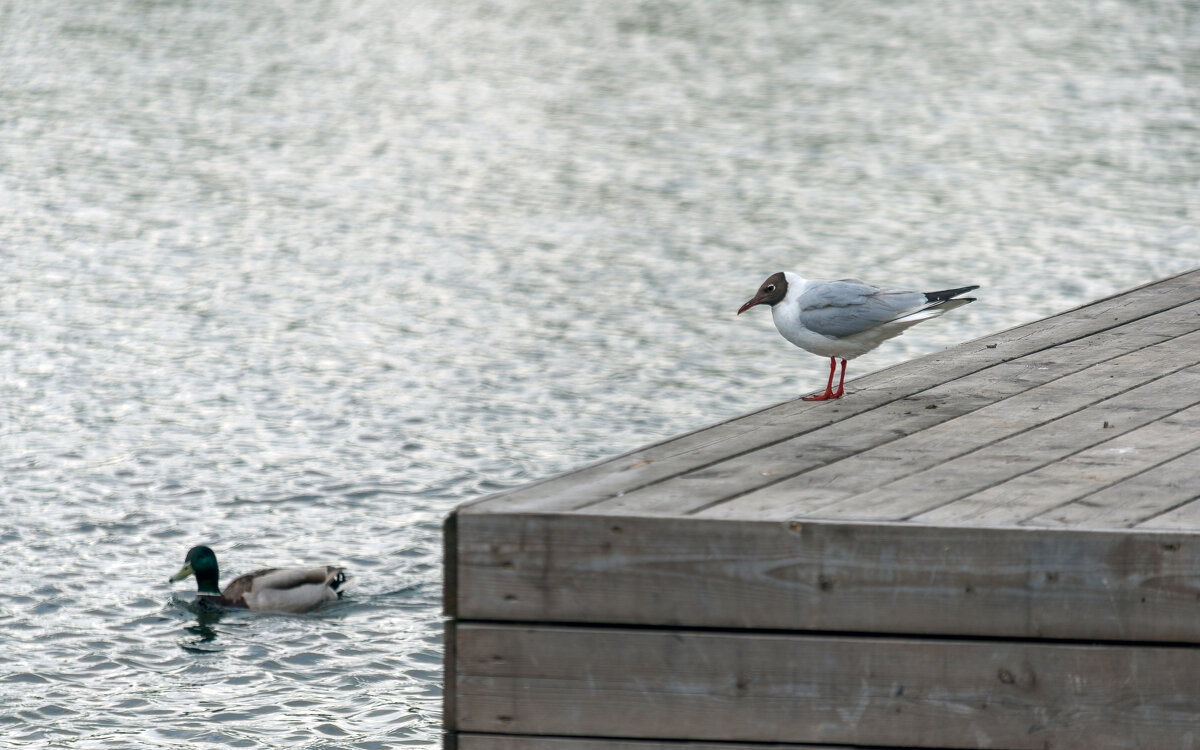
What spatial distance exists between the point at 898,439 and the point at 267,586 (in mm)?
5381

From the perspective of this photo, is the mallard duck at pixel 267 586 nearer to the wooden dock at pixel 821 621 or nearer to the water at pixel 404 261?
the water at pixel 404 261

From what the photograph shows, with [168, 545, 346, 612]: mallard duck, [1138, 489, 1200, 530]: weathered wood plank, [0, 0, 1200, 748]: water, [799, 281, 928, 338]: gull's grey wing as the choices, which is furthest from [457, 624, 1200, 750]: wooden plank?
[168, 545, 346, 612]: mallard duck

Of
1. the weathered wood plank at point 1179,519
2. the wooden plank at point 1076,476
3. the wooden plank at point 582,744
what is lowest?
the wooden plank at point 582,744

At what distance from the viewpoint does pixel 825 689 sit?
3.98m

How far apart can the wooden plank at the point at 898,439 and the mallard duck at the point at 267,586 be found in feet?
15.4

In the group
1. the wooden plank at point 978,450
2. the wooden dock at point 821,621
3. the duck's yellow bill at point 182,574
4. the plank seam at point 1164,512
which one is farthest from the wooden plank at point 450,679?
the duck's yellow bill at point 182,574

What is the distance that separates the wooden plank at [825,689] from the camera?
392 centimetres

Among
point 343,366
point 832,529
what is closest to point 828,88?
point 343,366

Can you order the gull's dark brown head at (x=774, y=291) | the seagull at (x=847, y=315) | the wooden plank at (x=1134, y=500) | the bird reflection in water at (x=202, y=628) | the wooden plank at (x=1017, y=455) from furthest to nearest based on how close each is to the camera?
the bird reflection in water at (x=202, y=628) < the gull's dark brown head at (x=774, y=291) < the seagull at (x=847, y=315) < the wooden plank at (x=1017, y=455) < the wooden plank at (x=1134, y=500)

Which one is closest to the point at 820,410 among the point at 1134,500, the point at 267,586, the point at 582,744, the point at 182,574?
the point at 1134,500

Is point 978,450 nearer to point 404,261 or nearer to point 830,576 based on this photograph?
point 830,576

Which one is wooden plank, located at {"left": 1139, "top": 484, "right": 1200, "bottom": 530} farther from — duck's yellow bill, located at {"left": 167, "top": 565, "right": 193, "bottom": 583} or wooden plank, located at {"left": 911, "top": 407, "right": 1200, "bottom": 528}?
duck's yellow bill, located at {"left": 167, "top": 565, "right": 193, "bottom": 583}

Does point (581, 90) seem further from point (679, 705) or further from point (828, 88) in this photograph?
point (679, 705)

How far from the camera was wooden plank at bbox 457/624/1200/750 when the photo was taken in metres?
3.92
